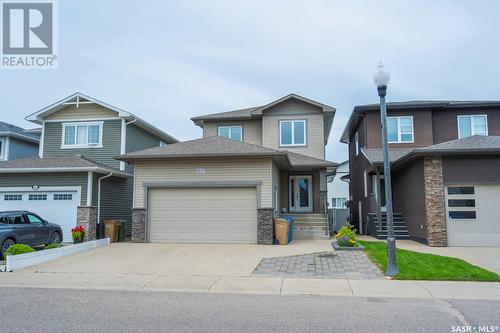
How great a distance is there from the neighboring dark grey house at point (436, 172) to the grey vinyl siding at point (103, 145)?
12.7m

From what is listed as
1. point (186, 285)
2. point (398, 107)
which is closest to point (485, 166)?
point (398, 107)

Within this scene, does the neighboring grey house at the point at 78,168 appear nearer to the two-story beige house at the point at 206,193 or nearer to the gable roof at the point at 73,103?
the gable roof at the point at 73,103

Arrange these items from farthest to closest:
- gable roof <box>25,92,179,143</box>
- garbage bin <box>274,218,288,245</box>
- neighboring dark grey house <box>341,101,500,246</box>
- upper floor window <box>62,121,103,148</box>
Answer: upper floor window <box>62,121,103,148</box>, gable roof <box>25,92,179,143</box>, garbage bin <box>274,218,288,245</box>, neighboring dark grey house <box>341,101,500,246</box>

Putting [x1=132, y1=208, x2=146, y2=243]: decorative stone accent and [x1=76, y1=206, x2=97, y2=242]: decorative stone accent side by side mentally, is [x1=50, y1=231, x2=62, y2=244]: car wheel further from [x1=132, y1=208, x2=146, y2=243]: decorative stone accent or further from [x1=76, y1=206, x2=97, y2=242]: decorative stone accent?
[x1=132, y1=208, x2=146, y2=243]: decorative stone accent

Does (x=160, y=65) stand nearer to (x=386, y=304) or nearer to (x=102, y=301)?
(x=102, y=301)

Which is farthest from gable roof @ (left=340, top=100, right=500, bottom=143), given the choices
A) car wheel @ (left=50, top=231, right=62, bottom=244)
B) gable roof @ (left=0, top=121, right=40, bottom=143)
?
gable roof @ (left=0, top=121, right=40, bottom=143)

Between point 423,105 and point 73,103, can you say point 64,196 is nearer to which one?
point 73,103

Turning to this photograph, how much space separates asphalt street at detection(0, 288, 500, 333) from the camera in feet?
18.1

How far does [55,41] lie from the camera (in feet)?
50.4

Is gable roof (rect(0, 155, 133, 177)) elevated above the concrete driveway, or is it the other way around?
gable roof (rect(0, 155, 133, 177))

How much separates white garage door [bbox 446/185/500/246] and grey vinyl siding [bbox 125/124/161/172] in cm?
1509

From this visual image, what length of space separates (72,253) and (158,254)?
3.09 m

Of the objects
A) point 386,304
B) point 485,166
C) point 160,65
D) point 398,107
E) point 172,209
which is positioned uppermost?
point 160,65

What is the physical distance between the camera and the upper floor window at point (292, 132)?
21.0 m
